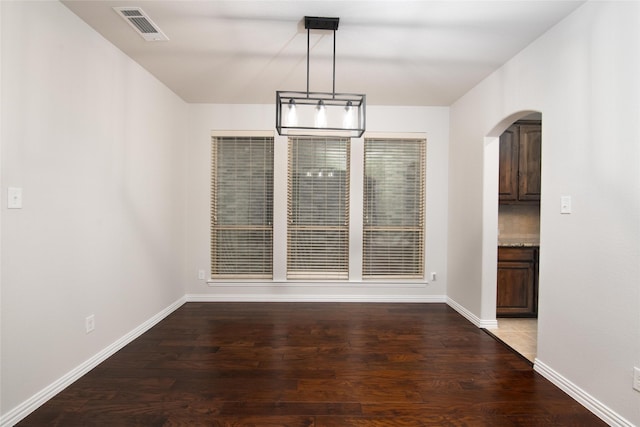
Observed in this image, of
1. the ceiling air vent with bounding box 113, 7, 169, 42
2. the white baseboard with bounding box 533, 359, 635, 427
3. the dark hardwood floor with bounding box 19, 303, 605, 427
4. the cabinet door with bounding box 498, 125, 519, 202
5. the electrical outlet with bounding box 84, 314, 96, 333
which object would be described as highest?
the ceiling air vent with bounding box 113, 7, 169, 42

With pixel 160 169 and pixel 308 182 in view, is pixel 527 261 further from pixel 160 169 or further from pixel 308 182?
pixel 160 169

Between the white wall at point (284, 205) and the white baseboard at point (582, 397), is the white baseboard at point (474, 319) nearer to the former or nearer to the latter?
the white wall at point (284, 205)

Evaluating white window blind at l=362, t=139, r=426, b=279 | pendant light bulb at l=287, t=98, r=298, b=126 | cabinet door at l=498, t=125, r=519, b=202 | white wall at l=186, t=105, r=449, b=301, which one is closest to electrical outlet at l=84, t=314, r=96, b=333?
white wall at l=186, t=105, r=449, b=301

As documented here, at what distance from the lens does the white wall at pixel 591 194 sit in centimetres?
178

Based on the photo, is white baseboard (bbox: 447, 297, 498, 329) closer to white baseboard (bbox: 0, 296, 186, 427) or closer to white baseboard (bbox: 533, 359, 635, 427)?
white baseboard (bbox: 533, 359, 635, 427)

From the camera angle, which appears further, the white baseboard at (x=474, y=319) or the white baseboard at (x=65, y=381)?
the white baseboard at (x=474, y=319)

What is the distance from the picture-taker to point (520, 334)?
10.6ft

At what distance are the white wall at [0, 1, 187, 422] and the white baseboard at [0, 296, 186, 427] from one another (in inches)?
1.3

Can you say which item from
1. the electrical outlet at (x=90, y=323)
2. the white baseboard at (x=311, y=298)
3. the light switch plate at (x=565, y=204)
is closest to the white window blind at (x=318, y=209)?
the white baseboard at (x=311, y=298)

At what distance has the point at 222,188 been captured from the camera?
4273 millimetres

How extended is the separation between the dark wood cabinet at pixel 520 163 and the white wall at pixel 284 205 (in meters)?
0.73

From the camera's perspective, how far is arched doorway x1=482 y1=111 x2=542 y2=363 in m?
3.31

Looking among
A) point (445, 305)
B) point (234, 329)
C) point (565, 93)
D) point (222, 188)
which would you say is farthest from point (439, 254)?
point (222, 188)

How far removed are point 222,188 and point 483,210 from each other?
131 inches
